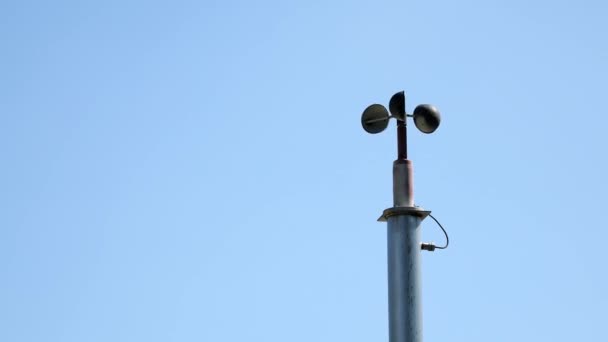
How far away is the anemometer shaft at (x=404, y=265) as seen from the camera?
950 centimetres

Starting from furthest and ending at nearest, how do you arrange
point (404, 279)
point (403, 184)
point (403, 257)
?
point (403, 184)
point (403, 257)
point (404, 279)

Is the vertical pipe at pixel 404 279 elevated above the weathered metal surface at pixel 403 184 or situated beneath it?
situated beneath

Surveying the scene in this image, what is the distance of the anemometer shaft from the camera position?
9500 millimetres

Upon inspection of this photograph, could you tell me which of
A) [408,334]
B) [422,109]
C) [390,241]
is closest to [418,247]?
[390,241]

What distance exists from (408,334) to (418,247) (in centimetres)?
93

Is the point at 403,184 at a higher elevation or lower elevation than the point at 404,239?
higher

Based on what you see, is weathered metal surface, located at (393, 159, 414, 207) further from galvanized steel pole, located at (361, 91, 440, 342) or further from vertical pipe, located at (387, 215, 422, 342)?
vertical pipe, located at (387, 215, 422, 342)

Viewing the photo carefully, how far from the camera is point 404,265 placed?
32.0ft

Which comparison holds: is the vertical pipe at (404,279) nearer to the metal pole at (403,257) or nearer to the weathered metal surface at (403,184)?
the metal pole at (403,257)

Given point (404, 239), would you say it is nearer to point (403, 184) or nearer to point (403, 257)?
point (403, 257)

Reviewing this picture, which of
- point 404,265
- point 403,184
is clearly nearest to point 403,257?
point 404,265

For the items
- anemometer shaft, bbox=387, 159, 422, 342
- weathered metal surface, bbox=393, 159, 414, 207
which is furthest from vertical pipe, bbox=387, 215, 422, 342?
weathered metal surface, bbox=393, 159, 414, 207

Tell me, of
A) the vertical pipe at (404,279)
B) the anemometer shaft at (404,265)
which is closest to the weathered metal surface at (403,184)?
the anemometer shaft at (404,265)

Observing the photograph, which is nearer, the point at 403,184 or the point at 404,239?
the point at 404,239
